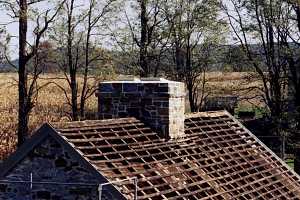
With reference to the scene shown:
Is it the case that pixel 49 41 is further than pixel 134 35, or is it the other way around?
pixel 134 35

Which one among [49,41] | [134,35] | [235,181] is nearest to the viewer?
[235,181]

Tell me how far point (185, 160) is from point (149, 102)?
1.33 metres

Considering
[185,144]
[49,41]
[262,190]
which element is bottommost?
[262,190]

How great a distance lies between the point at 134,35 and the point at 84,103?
15.8ft

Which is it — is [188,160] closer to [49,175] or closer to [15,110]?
[49,175]

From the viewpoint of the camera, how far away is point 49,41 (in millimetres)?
29469

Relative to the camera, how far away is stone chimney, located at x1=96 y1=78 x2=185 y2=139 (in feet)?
42.0

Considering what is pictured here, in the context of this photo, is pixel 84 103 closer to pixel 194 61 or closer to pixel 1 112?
pixel 1 112

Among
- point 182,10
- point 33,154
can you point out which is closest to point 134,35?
point 182,10

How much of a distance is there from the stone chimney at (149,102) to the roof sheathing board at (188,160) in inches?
9.0

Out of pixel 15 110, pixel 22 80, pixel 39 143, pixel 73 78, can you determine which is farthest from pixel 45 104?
pixel 39 143

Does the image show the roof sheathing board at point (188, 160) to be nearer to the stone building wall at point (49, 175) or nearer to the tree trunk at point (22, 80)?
the stone building wall at point (49, 175)

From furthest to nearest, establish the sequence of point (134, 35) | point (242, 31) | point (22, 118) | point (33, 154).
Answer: point (134, 35) < point (242, 31) < point (22, 118) < point (33, 154)

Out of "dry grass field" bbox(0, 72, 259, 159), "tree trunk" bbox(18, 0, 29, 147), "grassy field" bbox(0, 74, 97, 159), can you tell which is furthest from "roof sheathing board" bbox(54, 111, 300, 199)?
"dry grass field" bbox(0, 72, 259, 159)
